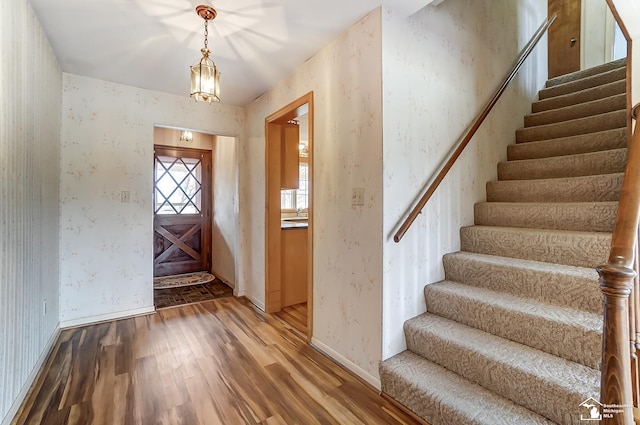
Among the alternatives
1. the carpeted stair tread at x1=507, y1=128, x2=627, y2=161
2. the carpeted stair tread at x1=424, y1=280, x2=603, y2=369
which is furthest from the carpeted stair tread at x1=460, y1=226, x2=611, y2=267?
the carpeted stair tread at x1=507, y1=128, x2=627, y2=161

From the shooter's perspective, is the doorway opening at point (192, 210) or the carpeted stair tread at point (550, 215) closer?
the carpeted stair tread at point (550, 215)

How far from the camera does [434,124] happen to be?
86.2 inches

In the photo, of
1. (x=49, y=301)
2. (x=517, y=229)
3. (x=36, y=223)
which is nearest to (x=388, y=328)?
(x=517, y=229)

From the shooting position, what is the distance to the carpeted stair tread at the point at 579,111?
103 inches

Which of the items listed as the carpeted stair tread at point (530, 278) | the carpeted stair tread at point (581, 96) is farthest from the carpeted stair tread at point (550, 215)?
the carpeted stair tread at point (581, 96)

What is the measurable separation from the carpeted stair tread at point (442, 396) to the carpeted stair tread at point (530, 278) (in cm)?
67

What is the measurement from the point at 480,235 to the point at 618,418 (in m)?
1.61

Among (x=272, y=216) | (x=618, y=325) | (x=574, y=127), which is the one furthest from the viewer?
(x=272, y=216)

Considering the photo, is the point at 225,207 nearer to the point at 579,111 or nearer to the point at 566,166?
the point at 566,166

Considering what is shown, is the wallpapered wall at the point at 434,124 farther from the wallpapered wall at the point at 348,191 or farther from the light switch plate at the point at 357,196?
the light switch plate at the point at 357,196

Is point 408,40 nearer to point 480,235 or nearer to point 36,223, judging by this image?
point 480,235

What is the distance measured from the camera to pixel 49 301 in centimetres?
247

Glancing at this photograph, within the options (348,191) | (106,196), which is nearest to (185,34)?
(348,191)

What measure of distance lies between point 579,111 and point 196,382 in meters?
4.15
